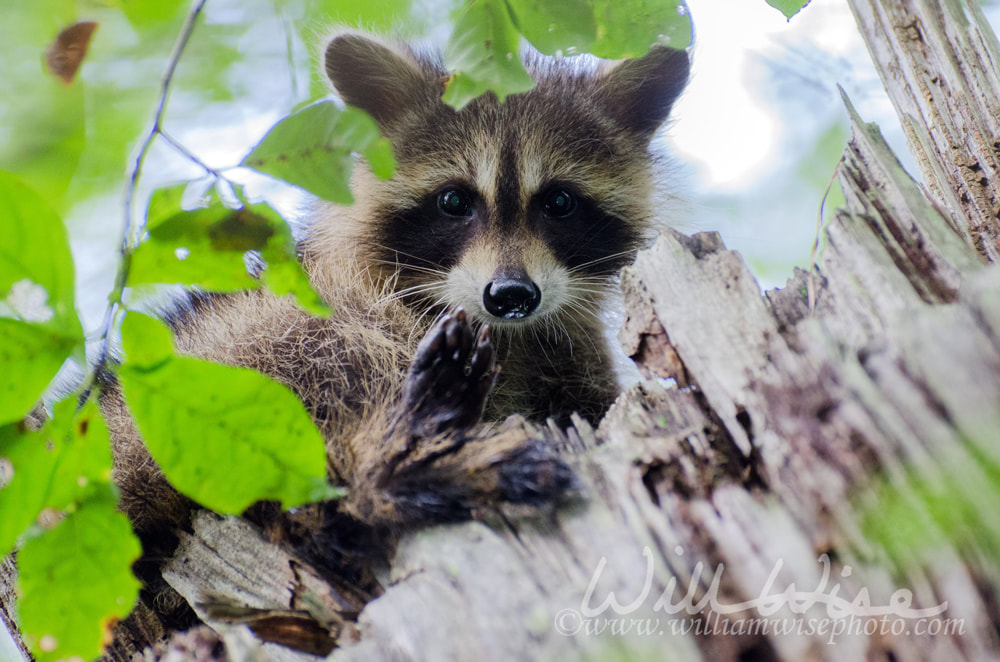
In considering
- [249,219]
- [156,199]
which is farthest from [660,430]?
[156,199]

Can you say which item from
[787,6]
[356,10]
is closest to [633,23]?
[787,6]

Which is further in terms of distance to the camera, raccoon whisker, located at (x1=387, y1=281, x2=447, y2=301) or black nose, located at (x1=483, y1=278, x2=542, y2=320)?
raccoon whisker, located at (x1=387, y1=281, x2=447, y2=301)

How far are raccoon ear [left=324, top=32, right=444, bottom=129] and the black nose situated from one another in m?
0.94

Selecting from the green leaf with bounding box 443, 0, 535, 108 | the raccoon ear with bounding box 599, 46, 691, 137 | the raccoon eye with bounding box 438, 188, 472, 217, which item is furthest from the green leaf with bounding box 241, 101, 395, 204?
the raccoon ear with bounding box 599, 46, 691, 137

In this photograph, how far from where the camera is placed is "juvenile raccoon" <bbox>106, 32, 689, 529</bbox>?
2162 millimetres

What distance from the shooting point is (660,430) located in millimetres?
1459

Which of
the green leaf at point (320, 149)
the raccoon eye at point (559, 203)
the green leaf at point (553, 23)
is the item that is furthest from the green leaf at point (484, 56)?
the raccoon eye at point (559, 203)

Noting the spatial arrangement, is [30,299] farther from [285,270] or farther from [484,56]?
[484,56]

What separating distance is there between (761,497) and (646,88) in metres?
2.32

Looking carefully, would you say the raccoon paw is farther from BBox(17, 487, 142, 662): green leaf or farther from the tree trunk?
BBox(17, 487, 142, 662): green leaf

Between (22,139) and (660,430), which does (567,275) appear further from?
(22,139)

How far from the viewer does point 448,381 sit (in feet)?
5.14

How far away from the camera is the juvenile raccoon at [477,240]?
7.09 ft

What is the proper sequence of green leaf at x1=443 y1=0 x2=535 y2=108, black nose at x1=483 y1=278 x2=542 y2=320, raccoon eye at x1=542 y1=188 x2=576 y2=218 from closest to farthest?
green leaf at x1=443 y1=0 x2=535 y2=108 < black nose at x1=483 y1=278 x2=542 y2=320 < raccoon eye at x1=542 y1=188 x2=576 y2=218
